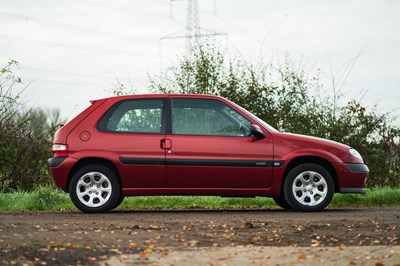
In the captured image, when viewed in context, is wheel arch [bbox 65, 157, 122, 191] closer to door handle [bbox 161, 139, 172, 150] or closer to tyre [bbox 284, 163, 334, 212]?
door handle [bbox 161, 139, 172, 150]

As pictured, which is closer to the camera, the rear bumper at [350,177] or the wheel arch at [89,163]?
the wheel arch at [89,163]

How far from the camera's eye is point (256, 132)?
12969 millimetres

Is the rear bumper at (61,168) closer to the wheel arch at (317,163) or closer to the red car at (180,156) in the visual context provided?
the red car at (180,156)

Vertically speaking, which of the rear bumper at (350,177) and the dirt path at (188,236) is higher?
the rear bumper at (350,177)

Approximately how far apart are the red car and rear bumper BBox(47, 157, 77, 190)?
1 centimetres

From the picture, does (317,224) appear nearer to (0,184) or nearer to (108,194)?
(108,194)

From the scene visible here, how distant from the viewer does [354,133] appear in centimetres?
1888

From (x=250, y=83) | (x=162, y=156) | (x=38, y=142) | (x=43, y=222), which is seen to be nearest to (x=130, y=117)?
(x=162, y=156)

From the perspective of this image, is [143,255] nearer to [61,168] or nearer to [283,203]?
[61,168]

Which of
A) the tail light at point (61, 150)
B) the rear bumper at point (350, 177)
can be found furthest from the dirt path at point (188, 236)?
the tail light at point (61, 150)

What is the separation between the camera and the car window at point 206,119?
512 inches

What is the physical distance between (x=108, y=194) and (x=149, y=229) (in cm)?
260

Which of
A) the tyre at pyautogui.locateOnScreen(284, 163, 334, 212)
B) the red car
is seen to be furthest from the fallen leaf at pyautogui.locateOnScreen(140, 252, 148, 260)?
the tyre at pyautogui.locateOnScreen(284, 163, 334, 212)

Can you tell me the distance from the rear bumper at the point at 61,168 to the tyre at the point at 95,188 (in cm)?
13
